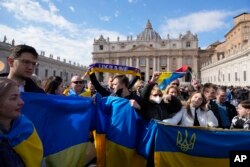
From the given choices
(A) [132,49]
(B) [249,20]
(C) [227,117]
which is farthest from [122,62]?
(C) [227,117]

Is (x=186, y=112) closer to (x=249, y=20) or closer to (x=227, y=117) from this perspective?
(x=227, y=117)

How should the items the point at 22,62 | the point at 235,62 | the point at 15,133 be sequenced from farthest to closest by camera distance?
1. the point at 235,62
2. the point at 22,62
3. the point at 15,133

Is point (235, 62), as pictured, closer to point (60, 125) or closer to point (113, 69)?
point (113, 69)

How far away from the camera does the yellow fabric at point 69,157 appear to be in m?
3.38

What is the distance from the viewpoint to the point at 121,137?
4195 mm

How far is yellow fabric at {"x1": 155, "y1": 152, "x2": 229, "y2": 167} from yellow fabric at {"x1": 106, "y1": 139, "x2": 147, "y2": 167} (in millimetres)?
383

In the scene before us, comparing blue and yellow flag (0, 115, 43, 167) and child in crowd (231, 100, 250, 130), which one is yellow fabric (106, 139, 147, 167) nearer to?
child in crowd (231, 100, 250, 130)

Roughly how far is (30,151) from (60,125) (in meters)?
1.47

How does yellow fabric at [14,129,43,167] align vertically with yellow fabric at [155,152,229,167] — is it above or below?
above

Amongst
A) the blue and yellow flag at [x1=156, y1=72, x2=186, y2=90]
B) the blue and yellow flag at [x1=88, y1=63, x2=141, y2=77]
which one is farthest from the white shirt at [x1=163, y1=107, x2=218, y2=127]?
the blue and yellow flag at [x1=156, y1=72, x2=186, y2=90]

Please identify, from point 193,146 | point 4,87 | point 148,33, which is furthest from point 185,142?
point 148,33

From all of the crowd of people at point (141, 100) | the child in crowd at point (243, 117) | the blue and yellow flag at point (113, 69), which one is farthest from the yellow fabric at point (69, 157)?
the child in crowd at point (243, 117)

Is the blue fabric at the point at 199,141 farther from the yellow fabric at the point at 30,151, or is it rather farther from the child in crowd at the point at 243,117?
the yellow fabric at the point at 30,151

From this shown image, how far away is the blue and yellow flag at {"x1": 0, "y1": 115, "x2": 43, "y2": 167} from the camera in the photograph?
6.86 feet
